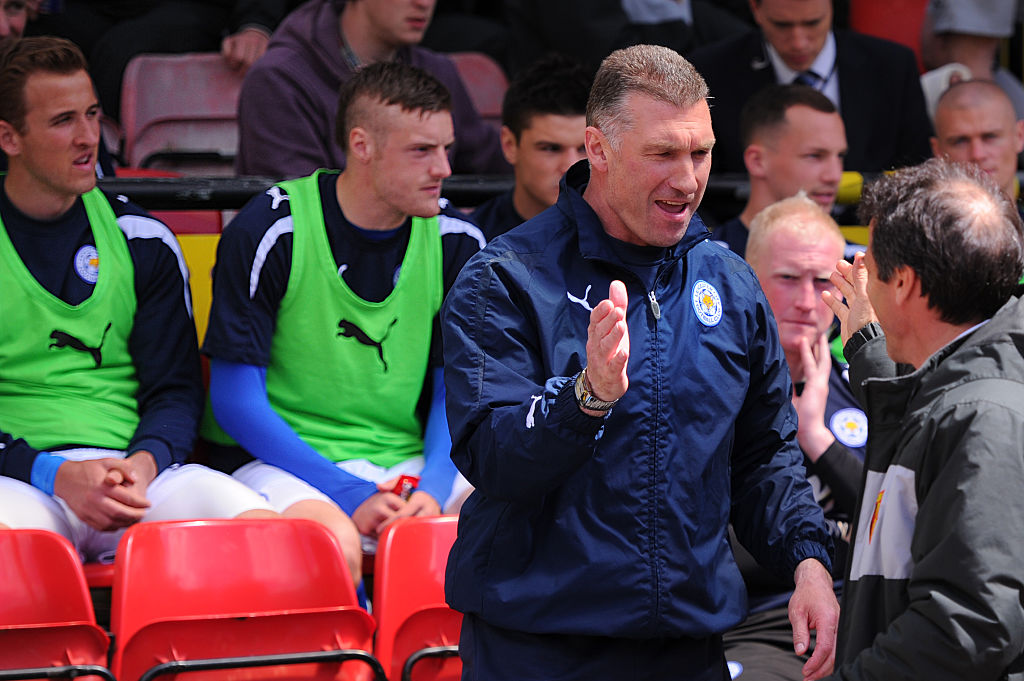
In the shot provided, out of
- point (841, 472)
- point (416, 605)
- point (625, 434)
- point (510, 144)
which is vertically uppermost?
point (510, 144)

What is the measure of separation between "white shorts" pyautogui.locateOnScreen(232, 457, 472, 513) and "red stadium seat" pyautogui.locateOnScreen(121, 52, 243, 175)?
204cm

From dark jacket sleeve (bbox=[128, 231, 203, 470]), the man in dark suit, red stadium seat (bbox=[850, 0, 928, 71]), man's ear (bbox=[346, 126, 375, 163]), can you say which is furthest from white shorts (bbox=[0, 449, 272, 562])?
red stadium seat (bbox=[850, 0, 928, 71])

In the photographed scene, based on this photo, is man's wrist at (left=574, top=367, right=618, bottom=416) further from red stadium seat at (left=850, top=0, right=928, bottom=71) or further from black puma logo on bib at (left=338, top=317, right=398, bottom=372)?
red stadium seat at (left=850, top=0, right=928, bottom=71)

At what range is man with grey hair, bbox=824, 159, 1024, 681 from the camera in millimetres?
1663

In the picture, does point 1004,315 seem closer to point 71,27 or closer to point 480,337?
point 480,337

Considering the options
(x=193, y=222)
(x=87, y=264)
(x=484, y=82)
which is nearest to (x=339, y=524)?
(x=87, y=264)

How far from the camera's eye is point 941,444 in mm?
1749

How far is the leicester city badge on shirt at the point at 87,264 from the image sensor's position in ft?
11.3

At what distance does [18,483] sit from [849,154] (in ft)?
10.5

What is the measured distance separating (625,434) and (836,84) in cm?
319

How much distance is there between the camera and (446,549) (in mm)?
3045

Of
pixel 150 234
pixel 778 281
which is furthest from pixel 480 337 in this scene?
pixel 150 234

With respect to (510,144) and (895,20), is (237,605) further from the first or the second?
(895,20)

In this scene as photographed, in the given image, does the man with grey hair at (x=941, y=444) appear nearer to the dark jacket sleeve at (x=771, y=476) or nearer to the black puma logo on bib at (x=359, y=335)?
the dark jacket sleeve at (x=771, y=476)
